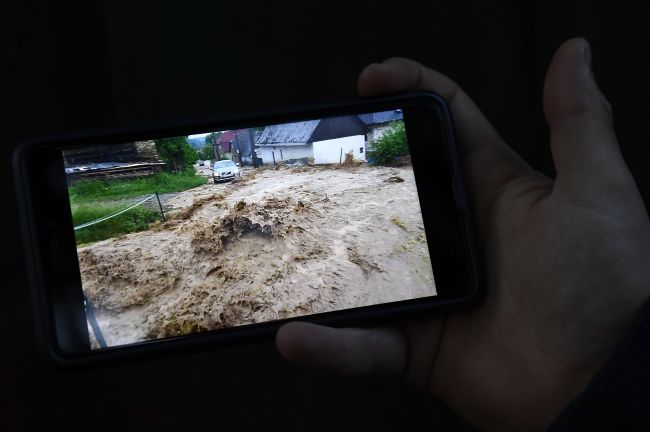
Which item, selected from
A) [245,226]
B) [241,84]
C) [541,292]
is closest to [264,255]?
[245,226]

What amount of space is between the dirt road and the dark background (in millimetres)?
292

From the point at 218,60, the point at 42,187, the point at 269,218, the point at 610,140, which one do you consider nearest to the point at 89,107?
the point at 218,60

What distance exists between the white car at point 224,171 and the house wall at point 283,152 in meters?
0.03

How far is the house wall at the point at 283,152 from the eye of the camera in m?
0.58

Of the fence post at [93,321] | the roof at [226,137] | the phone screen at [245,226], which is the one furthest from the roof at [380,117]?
the fence post at [93,321]

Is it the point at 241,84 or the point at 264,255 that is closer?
the point at 264,255

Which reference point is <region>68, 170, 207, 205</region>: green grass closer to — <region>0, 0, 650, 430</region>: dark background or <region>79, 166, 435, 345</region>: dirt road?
<region>79, 166, 435, 345</region>: dirt road

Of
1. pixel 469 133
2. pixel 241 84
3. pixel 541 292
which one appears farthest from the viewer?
pixel 241 84

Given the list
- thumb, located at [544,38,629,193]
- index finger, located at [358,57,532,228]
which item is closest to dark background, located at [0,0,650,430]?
index finger, located at [358,57,532,228]

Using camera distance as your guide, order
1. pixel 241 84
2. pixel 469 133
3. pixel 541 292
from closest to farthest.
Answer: pixel 541 292 → pixel 469 133 → pixel 241 84

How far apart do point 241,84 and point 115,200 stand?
1.35 ft

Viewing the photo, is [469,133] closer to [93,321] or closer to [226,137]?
[226,137]

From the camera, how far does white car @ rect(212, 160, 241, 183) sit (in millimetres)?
577

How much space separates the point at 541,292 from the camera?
1.64ft
